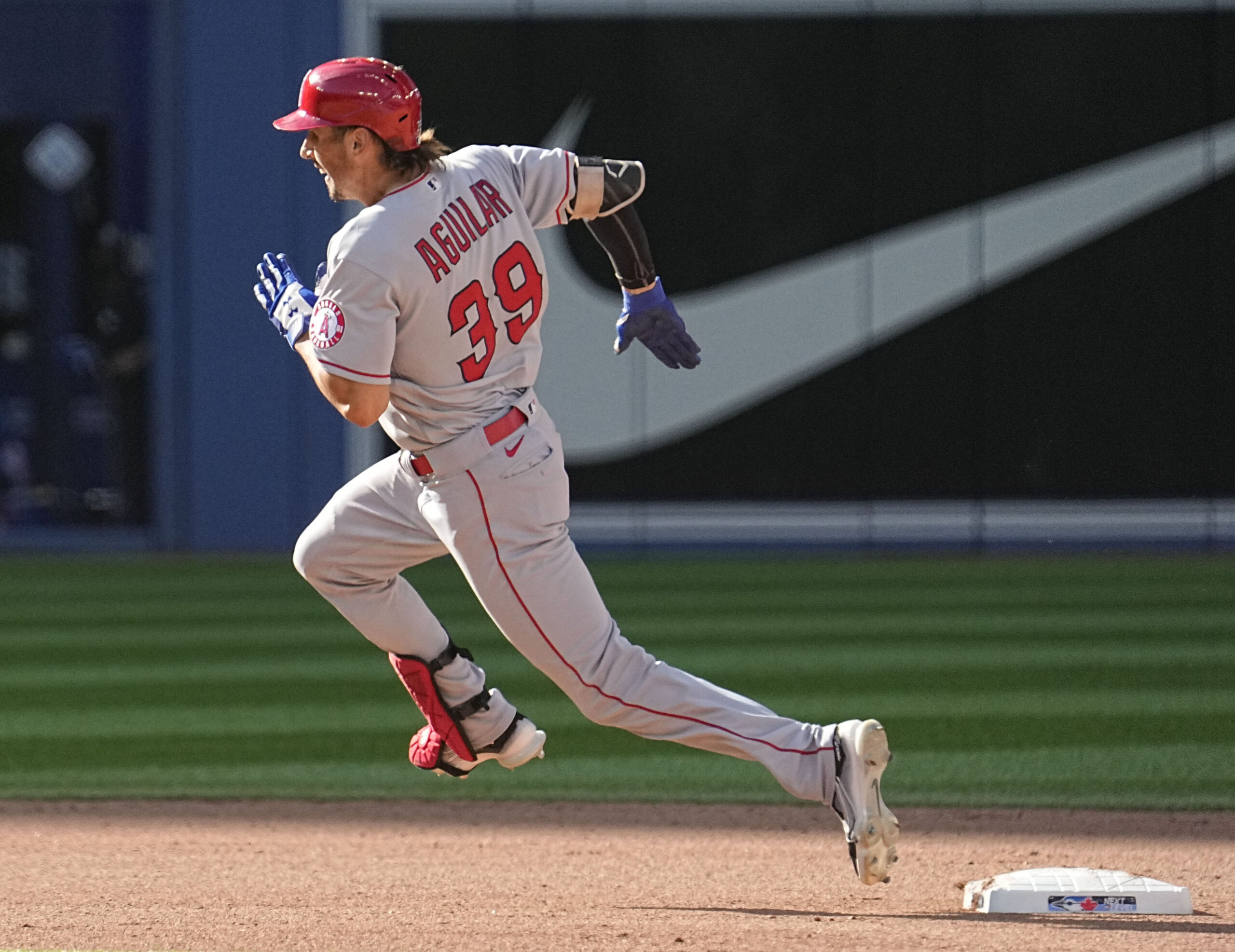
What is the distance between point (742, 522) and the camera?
14.7 metres

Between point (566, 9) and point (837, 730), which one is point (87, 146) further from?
point (837, 730)

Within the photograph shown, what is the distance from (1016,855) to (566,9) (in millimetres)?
10702

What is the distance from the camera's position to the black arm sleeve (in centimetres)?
472

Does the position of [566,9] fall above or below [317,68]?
above

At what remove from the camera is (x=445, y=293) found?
4145 mm

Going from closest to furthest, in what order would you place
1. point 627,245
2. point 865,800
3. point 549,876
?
point 865,800
point 627,245
point 549,876

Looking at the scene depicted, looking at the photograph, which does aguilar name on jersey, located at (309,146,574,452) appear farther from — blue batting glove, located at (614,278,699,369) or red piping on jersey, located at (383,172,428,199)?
blue batting glove, located at (614,278,699,369)

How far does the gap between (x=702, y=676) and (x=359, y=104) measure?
4.61 meters

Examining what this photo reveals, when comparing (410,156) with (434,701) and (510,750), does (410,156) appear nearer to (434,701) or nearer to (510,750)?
(434,701)

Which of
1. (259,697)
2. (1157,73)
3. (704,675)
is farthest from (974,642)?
(1157,73)

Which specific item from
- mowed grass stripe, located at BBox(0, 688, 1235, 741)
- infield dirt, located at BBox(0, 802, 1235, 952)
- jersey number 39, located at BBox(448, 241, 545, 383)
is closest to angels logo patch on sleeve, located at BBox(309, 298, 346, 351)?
jersey number 39, located at BBox(448, 241, 545, 383)

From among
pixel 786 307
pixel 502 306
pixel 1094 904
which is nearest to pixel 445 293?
pixel 502 306

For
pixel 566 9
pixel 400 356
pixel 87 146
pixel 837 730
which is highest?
pixel 566 9

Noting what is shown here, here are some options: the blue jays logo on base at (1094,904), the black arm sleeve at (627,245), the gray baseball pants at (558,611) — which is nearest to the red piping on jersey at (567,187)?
the black arm sleeve at (627,245)
